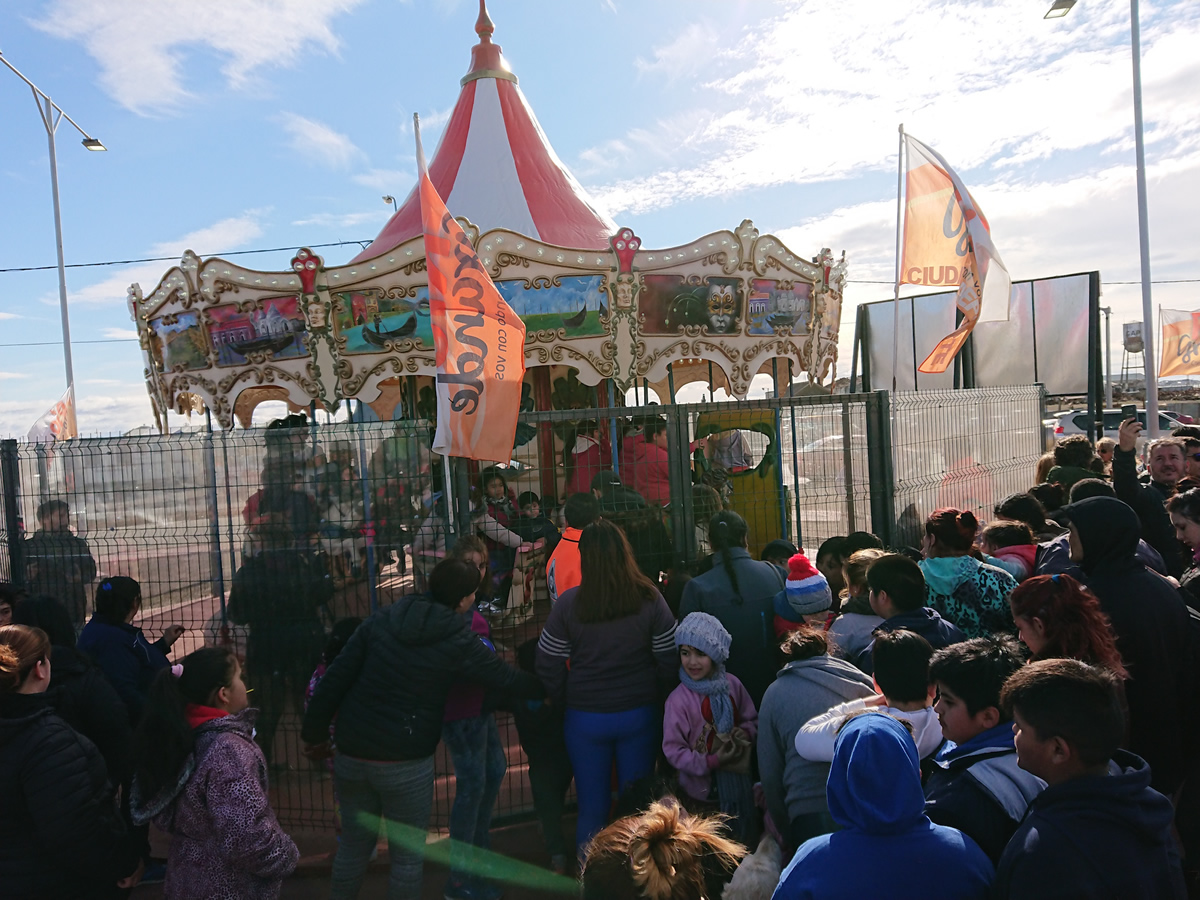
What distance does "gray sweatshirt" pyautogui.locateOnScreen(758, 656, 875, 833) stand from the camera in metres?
Answer: 2.54

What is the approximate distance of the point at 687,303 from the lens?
9055mm

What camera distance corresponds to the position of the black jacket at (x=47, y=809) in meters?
2.37

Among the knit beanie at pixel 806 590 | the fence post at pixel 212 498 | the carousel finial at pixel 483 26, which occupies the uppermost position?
the carousel finial at pixel 483 26

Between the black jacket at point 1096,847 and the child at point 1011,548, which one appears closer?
the black jacket at point 1096,847

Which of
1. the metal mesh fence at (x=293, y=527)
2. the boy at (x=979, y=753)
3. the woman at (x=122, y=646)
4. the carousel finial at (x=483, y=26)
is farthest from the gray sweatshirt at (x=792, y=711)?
the carousel finial at (x=483, y=26)

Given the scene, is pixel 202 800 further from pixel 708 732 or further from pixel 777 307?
pixel 777 307

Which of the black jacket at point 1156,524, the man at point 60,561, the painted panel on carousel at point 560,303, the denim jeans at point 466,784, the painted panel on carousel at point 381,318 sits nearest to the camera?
the denim jeans at point 466,784

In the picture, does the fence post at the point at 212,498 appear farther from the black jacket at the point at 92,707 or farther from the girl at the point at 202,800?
the girl at the point at 202,800

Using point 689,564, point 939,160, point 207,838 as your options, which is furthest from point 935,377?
point 207,838

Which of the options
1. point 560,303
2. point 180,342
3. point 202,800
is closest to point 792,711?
point 202,800

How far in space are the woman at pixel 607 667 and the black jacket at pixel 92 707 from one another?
Answer: 1634 millimetres

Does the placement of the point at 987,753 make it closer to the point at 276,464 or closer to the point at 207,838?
the point at 207,838

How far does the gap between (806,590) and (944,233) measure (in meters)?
5.99

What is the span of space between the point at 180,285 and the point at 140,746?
25.1 feet
